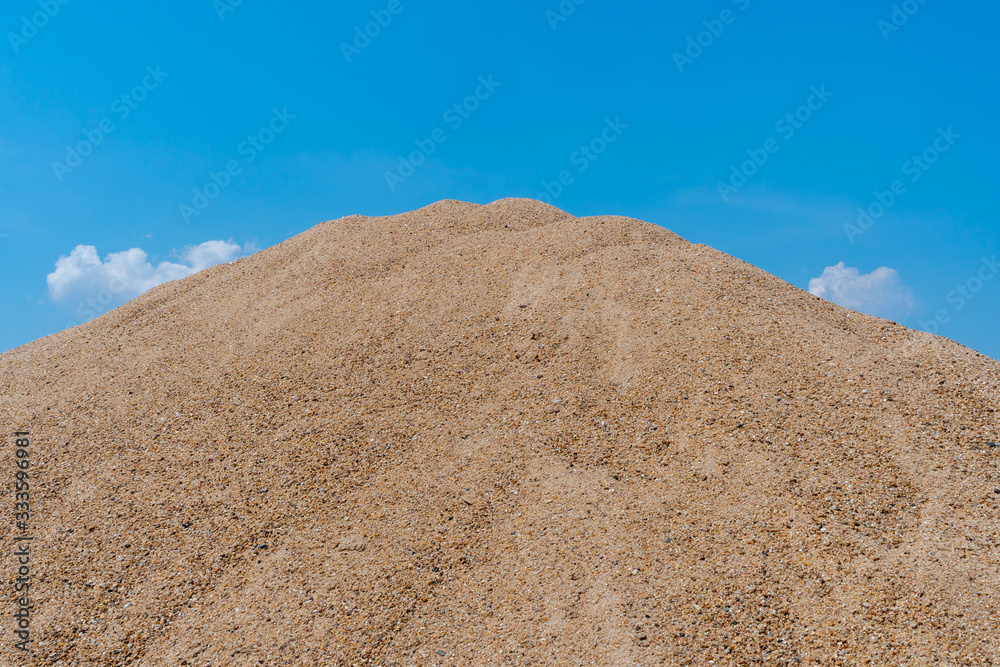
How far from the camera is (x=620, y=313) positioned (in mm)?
7688

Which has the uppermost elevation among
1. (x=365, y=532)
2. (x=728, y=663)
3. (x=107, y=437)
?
(x=107, y=437)

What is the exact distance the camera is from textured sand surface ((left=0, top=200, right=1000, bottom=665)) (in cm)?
464

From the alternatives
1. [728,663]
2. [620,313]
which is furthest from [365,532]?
[620,313]

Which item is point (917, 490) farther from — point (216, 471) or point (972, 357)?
point (216, 471)

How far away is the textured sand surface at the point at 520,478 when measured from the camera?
464 cm

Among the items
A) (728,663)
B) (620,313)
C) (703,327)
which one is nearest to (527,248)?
(620,313)

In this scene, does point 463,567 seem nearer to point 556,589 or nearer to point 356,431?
point 556,589

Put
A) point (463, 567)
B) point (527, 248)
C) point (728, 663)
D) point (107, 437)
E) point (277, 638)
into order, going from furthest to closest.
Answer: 1. point (527, 248)
2. point (107, 437)
3. point (463, 567)
4. point (277, 638)
5. point (728, 663)

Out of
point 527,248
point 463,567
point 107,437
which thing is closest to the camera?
point 463,567

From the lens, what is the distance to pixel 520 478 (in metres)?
5.91

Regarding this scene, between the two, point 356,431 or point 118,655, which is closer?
point 118,655

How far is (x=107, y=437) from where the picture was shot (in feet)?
22.5

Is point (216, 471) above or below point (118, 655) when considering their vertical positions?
above

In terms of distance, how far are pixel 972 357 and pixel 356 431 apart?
22.8 ft
